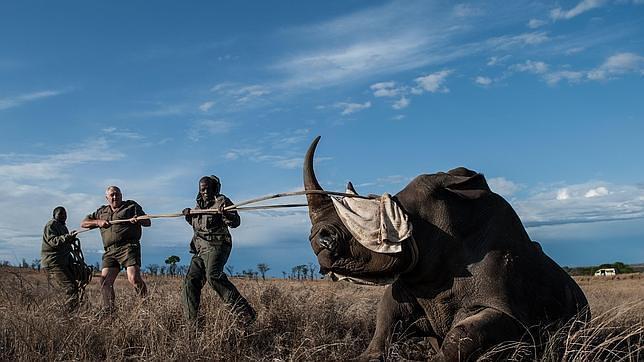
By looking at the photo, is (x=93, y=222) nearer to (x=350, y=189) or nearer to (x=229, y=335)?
(x=229, y=335)

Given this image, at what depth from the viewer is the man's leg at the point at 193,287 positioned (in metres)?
8.36

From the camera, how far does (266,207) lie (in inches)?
286

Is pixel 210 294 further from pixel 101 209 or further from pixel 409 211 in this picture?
pixel 409 211

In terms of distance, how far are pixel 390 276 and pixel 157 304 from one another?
348 cm

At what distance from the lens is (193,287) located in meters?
8.57

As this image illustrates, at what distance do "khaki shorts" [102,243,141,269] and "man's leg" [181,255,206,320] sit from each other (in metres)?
1.81

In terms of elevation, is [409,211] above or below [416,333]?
above

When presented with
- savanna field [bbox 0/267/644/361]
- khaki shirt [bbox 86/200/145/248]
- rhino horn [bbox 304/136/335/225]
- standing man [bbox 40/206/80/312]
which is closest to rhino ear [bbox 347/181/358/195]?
rhino horn [bbox 304/136/335/225]

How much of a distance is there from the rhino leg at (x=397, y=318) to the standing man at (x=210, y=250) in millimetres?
2125

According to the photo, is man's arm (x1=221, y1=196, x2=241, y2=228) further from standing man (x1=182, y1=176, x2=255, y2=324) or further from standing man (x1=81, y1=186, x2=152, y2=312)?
standing man (x1=81, y1=186, x2=152, y2=312)

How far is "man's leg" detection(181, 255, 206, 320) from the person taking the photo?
8.36 m

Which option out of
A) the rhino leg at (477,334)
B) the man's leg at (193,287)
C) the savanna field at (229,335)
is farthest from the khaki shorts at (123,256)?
the rhino leg at (477,334)

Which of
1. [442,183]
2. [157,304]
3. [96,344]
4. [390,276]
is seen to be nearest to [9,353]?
[96,344]

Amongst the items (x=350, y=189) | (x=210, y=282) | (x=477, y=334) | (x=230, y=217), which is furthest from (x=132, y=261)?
(x=477, y=334)
